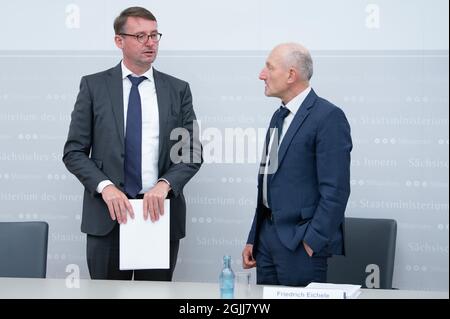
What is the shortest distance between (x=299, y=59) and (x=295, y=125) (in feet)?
0.96

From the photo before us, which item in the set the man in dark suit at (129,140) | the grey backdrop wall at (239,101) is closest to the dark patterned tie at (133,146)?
the man in dark suit at (129,140)

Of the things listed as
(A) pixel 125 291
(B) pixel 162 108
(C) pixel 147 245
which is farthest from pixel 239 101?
(A) pixel 125 291

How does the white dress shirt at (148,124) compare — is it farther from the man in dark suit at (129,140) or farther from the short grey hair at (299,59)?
the short grey hair at (299,59)

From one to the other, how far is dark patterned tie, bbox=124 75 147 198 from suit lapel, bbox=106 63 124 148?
0.04 meters

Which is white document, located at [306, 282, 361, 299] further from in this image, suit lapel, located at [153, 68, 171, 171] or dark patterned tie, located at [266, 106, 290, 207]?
suit lapel, located at [153, 68, 171, 171]

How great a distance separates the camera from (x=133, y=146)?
3.19 m

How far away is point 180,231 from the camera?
3.25 meters

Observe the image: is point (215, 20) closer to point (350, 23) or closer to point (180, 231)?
point (350, 23)

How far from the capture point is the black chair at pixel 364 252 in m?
3.38

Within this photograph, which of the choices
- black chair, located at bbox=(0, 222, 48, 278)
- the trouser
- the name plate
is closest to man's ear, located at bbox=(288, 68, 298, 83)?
the trouser

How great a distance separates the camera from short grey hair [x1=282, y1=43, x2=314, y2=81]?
278 cm

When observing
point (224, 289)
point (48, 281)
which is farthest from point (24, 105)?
point (224, 289)

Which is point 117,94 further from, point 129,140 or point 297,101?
point 297,101
